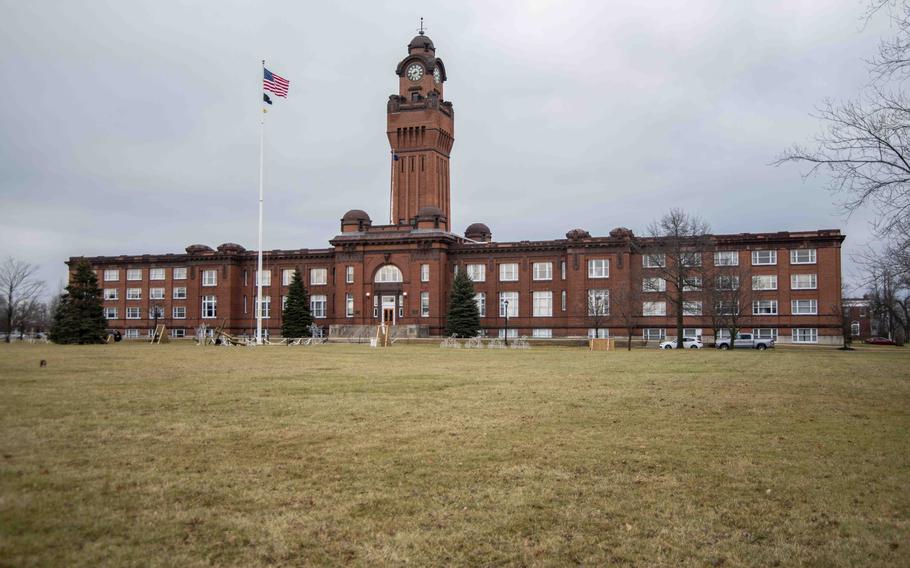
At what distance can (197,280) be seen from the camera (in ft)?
294

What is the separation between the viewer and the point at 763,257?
72.7 metres

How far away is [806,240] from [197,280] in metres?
67.6

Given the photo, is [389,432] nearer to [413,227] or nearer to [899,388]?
[899,388]

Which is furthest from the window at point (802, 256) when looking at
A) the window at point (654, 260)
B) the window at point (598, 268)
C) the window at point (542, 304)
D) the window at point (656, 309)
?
the window at point (542, 304)

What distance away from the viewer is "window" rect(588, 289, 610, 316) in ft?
237

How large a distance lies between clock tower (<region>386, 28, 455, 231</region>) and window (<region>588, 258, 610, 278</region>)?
55.4ft

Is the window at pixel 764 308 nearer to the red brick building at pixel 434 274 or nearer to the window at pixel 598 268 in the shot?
the red brick building at pixel 434 274

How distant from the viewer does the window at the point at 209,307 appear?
8834cm

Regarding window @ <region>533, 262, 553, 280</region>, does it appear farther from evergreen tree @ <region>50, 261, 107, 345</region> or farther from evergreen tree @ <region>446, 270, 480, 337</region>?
evergreen tree @ <region>50, 261, 107, 345</region>

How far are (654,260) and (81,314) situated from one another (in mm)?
45704

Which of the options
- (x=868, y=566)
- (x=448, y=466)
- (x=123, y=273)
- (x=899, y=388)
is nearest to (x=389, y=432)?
(x=448, y=466)

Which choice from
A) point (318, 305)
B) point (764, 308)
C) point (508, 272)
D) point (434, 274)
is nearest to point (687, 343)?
point (764, 308)

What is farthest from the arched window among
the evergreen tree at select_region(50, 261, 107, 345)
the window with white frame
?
the evergreen tree at select_region(50, 261, 107, 345)

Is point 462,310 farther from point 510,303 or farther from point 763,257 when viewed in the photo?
point 763,257
